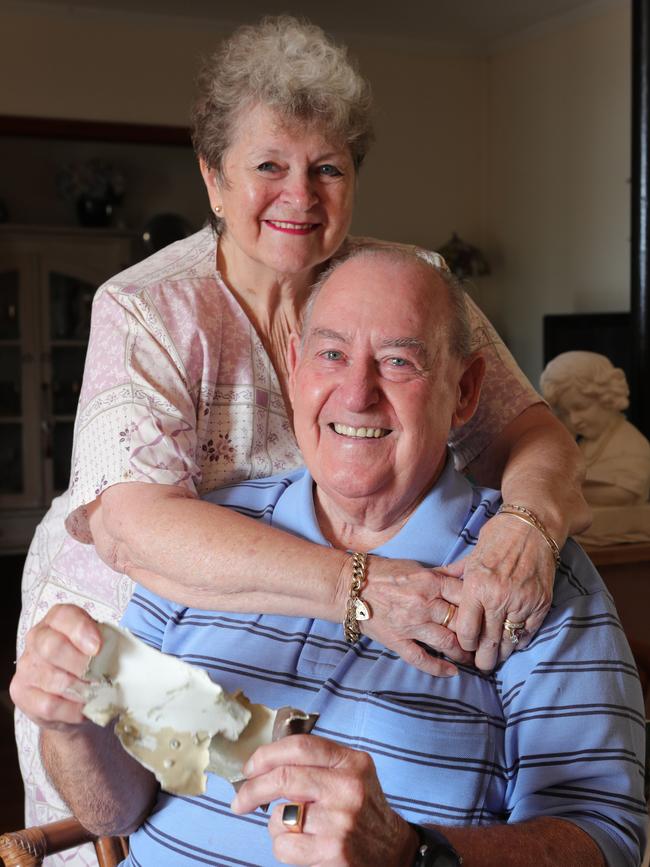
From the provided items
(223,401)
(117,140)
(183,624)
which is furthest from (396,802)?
(117,140)

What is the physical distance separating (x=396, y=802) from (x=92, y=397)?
28.3 inches

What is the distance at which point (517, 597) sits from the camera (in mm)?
1216

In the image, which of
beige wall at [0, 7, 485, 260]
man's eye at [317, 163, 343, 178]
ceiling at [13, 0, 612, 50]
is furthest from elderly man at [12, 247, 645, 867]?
ceiling at [13, 0, 612, 50]

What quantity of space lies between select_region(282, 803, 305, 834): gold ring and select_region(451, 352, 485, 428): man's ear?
2.24 feet

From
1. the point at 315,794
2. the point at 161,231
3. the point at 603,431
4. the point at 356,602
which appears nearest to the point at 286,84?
the point at 356,602

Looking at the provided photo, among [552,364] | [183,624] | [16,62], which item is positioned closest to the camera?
[183,624]

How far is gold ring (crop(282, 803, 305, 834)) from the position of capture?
921mm

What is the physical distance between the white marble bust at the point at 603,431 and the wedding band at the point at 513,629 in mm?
1352

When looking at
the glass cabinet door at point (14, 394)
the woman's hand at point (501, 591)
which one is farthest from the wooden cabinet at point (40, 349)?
the woman's hand at point (501, 591)

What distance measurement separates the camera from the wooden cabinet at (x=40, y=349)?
693cm

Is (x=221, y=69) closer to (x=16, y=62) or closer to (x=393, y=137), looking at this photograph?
(x=16, y=62)

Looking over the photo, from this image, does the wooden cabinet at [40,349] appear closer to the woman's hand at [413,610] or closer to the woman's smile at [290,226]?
the woman's smile at [290,226]

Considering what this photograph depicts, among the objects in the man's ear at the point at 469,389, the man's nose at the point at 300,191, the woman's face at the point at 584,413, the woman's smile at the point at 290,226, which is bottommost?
the woman's face at the point at 584,413

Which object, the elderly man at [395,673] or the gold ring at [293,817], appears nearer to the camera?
the gold ring at [293,817]
